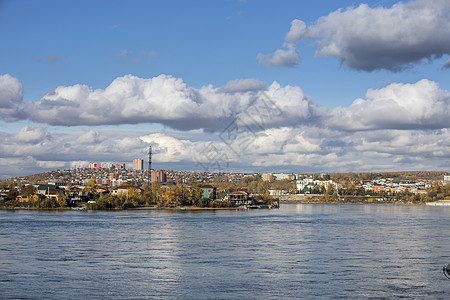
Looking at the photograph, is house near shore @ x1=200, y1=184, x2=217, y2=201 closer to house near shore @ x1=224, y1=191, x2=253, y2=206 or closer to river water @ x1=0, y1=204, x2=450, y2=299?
house near shore @ x1=224, y1=191, x2=253, y2=206

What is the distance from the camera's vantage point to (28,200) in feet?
267

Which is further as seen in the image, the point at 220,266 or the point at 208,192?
the point at 208,192

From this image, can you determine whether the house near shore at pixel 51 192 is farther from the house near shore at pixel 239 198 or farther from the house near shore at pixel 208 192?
the house near shore at pixel 239 198

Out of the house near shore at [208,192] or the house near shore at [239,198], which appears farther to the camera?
the house near shore at [239,198]

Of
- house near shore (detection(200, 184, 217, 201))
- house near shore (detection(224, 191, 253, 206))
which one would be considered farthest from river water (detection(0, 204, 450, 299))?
house near shore (detection(224, 191, 253, 206))

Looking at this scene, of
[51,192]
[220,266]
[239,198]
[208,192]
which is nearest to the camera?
[220,266]

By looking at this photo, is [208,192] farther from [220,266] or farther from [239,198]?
[220,266]

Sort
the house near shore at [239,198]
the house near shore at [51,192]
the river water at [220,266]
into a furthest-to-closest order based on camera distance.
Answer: the house near shore at [239,198]
the house near shore at [51,192]
the river water at [220,266]

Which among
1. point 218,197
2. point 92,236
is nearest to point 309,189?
point 218,197

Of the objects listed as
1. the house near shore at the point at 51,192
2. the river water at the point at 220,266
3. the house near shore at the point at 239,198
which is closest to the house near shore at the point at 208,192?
the house near shore at the point at 239,198

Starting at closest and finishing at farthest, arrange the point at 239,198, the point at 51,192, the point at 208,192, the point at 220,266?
the point at 220,266 → the point at 51,192 → the point at 208,192 → the point at 239,198

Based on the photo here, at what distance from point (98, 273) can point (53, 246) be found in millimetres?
8888

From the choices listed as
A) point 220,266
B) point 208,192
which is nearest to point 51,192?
point 208,192

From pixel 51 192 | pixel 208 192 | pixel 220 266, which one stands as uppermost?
pixel 51 192
